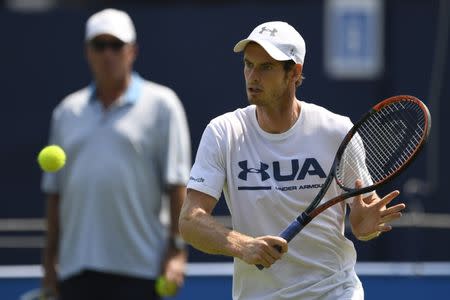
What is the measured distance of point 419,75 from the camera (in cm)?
1023

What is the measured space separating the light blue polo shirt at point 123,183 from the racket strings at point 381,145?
1.21 meters

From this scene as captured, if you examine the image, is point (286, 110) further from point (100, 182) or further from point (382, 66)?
point (382, 66)

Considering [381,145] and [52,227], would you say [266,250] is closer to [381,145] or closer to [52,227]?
[381,145]

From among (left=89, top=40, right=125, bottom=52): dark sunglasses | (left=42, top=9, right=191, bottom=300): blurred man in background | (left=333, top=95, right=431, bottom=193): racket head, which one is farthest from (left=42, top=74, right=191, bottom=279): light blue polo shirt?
(left=333, top=95, right=431, bottom=193): racket head

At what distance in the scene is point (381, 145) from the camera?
17.7 feet

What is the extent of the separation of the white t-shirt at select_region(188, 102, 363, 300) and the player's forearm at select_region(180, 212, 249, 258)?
0.14m

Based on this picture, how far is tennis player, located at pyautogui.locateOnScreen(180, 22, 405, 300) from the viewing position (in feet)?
16.8

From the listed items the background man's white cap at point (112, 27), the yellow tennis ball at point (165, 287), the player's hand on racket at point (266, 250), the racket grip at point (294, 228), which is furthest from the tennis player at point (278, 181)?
the background man's white cap at point (112, 27)

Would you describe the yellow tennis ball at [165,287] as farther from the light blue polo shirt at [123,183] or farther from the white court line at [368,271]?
the white court line at [368,271]

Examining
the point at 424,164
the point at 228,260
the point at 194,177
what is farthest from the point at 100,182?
the point at 424,164

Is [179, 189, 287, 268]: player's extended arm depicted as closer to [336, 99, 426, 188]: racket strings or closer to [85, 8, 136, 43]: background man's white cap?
[336, 99, 426, 188]: racket strings

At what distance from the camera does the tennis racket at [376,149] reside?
5.06 metres

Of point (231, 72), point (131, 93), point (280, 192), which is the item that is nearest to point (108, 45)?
point (131, 93)

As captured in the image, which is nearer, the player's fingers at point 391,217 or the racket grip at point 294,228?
the racket grip at point 294,228
